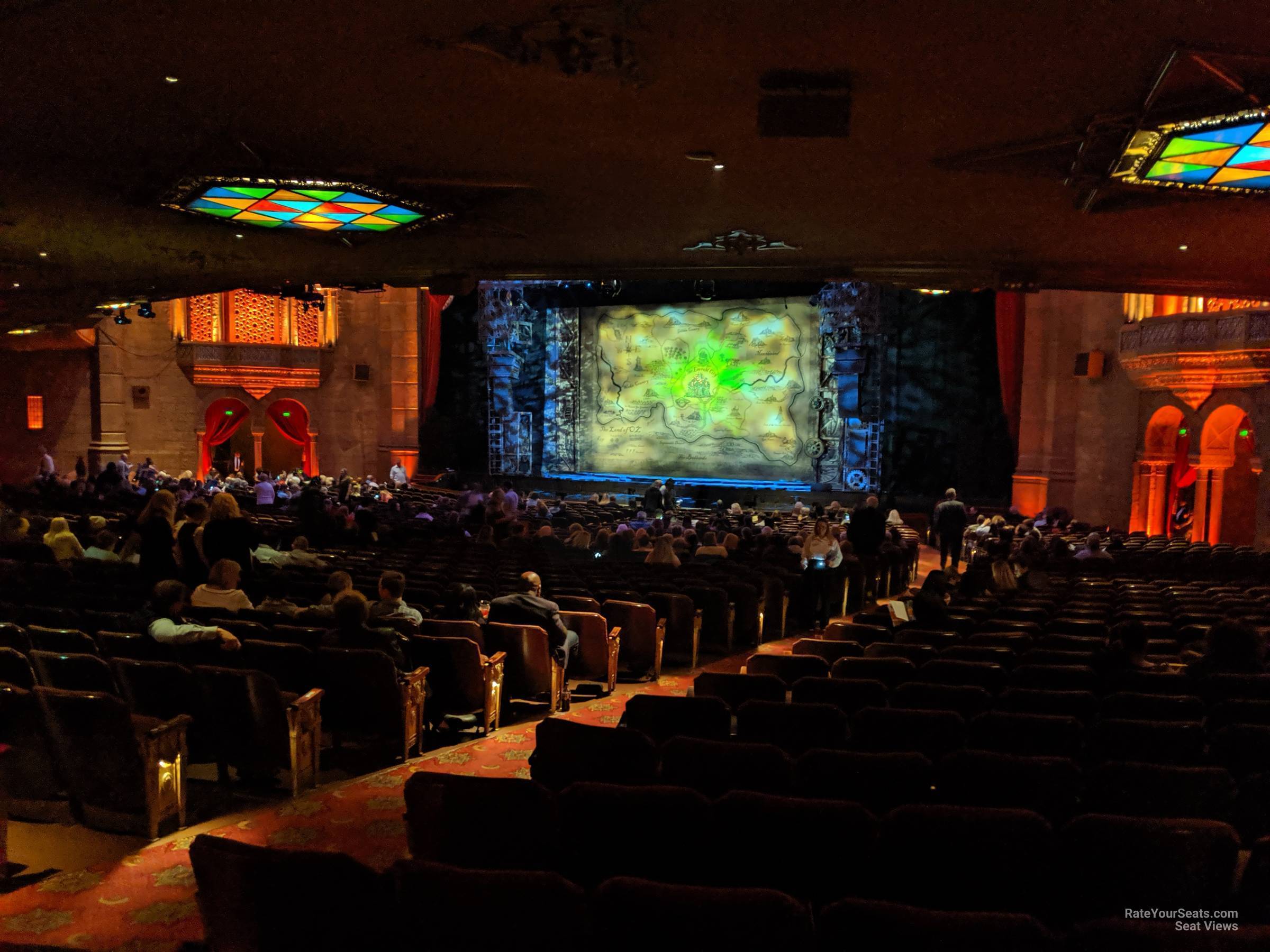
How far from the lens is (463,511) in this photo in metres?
16.5

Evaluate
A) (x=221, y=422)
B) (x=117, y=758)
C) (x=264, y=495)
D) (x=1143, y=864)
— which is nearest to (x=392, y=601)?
(x=117, y=758)

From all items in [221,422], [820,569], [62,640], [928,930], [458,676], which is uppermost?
[221,422]

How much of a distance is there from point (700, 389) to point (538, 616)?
1932 centimetres

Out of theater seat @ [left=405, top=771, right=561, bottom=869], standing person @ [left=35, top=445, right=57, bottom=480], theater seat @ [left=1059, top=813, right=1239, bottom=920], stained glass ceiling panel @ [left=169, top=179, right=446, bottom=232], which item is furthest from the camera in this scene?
standing person @ [left=35, top=445, right=57, bottom=480]

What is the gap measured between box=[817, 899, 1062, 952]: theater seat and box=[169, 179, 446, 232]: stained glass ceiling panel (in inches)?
240

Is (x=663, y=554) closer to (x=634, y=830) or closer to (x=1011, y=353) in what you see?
(x=634, y=830)

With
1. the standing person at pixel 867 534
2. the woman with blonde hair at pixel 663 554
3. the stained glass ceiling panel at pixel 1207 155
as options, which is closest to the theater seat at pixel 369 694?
the stained glass ceiling panel at pixel 1207 155

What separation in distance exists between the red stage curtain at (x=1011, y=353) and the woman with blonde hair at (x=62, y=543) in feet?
61.3

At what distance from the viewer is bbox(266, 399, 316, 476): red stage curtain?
2733 centimetres

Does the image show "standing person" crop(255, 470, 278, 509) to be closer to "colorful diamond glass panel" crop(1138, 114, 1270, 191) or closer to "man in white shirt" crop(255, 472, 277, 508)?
"man in white shirt" crop(255, 472, 277, 508)

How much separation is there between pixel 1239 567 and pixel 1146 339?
684 centimetres

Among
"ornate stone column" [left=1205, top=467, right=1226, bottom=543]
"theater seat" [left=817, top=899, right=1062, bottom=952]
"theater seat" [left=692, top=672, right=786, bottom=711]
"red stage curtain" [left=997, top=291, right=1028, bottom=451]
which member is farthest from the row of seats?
"red stage curtain" [left=997, top=291, right=1028, bottom=451]

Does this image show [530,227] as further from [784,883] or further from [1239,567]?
[1239,567]

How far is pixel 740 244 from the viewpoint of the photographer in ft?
27.6
